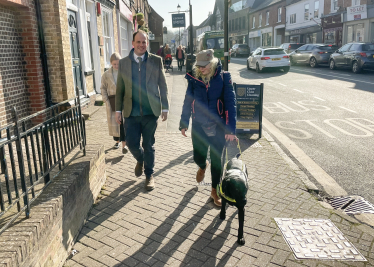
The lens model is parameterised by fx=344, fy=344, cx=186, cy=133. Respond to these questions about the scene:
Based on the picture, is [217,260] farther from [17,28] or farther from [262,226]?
[17,28]

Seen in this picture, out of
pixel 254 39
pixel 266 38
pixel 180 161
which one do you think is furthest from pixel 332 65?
pixel 254 39

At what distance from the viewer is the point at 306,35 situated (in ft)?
133

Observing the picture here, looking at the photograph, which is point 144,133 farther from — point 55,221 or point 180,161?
point 55,221

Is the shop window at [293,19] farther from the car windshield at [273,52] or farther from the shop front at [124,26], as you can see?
the shop front at [124,26]

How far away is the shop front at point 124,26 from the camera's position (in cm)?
1650

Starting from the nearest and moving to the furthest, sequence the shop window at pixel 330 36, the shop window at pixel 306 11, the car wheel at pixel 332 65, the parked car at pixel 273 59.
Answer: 1. the parked car at pixel 273 59
2. the car wheel at pixel 332 65
3. the shop window at pixel 330 36
4. the shop window at pixel 306 11

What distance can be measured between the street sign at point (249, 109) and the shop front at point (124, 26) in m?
10.7

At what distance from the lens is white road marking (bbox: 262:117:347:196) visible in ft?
15.9

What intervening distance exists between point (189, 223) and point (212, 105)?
1365 millimetres

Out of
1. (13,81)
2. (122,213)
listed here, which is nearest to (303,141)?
(122,213)

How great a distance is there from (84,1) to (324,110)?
7822mm

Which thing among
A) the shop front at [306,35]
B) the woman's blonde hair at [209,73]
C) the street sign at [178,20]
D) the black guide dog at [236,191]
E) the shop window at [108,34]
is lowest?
the black guide dog at [236,191]

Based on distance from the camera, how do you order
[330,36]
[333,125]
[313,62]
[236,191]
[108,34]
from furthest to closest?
[330,36] < [313,62] < [108,34] < [333,125] < [236,191]

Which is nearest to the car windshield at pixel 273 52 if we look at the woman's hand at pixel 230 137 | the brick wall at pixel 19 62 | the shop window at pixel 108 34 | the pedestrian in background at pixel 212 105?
the shop window at pixel 108 34
